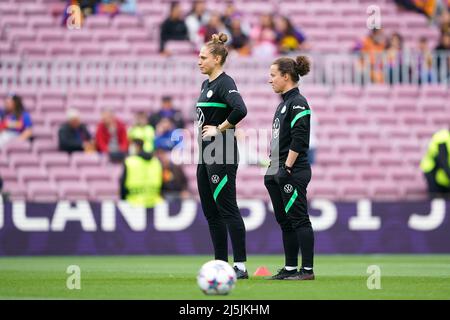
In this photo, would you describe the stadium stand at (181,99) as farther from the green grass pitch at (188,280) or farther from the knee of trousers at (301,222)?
the knee of trousers at (301,222)

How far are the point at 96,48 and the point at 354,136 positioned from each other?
220 inches

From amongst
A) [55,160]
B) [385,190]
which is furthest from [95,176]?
[385,190]

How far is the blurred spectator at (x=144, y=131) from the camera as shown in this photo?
60.0 ft

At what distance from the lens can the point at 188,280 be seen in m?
10.6

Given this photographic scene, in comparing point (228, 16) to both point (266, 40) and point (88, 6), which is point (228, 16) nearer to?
point (266, 40)

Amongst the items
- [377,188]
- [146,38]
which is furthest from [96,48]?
[377,188]

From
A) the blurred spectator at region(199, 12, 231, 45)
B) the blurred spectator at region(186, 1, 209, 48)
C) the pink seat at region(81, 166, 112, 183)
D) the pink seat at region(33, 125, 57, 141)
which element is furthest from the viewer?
the blurred spectator at region(186, 1, 209, 48)

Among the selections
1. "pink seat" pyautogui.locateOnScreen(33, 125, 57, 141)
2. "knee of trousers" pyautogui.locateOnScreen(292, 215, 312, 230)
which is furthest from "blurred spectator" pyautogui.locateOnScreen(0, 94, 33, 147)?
"knee of trousers" pyautogui.locateOnScreen(292, 215, 312, 230)

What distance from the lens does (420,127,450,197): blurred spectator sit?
17703mm

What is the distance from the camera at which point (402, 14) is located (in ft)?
76.7

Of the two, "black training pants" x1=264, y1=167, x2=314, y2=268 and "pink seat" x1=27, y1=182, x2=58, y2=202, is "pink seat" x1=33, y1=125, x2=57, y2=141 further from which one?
"black training pants" x1=264, y1=167, x2=314, y2=268

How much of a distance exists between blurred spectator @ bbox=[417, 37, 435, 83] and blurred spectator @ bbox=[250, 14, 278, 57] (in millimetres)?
2930

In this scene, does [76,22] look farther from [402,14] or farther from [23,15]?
[402,14]

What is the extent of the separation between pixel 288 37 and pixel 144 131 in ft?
14.2
